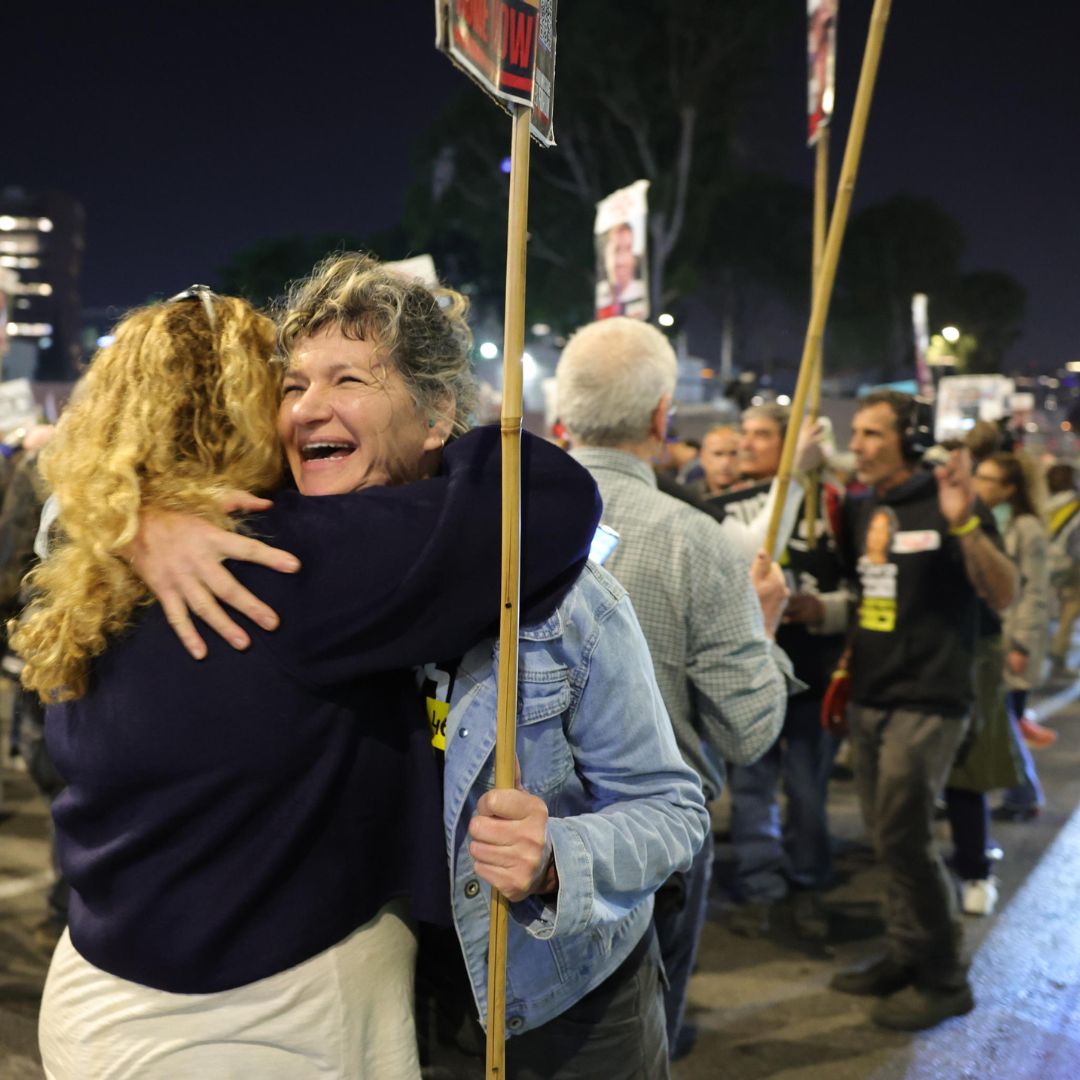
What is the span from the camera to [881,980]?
4.54 metres

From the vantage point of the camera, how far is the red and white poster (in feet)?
5.15

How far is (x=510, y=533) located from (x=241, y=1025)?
81 centimetres

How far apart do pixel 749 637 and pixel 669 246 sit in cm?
2777

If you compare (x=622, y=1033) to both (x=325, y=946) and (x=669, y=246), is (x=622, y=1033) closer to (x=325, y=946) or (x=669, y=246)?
(x=325, y=946)

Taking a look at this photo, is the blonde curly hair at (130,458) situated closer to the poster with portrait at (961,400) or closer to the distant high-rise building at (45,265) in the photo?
the poster with portrait at (961,400)

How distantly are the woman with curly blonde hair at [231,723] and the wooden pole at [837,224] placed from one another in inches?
58.8

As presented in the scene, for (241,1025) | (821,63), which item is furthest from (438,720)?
(821,63)

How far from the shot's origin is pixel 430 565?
5.26 feet

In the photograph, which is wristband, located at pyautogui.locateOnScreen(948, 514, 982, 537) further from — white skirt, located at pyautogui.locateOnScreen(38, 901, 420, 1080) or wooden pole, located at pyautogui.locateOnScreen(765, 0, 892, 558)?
white skirt, located at pyautogui.locateOnScreen(38, 901, 420, 1080)

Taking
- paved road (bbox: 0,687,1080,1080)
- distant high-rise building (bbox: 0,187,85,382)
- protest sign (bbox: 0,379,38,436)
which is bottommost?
paved road (bbox: 0,687,1080,1080)

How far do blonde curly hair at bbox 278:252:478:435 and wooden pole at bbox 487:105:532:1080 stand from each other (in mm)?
260

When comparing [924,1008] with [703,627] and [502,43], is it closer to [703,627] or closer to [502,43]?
[703,627]

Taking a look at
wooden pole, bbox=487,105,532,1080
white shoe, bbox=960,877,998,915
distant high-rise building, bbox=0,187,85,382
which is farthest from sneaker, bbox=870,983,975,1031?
distant high-rise building, bbox=0,187,85,382

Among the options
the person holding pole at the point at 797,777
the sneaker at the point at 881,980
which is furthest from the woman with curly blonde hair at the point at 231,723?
the person holding pole at the point at 797,777
